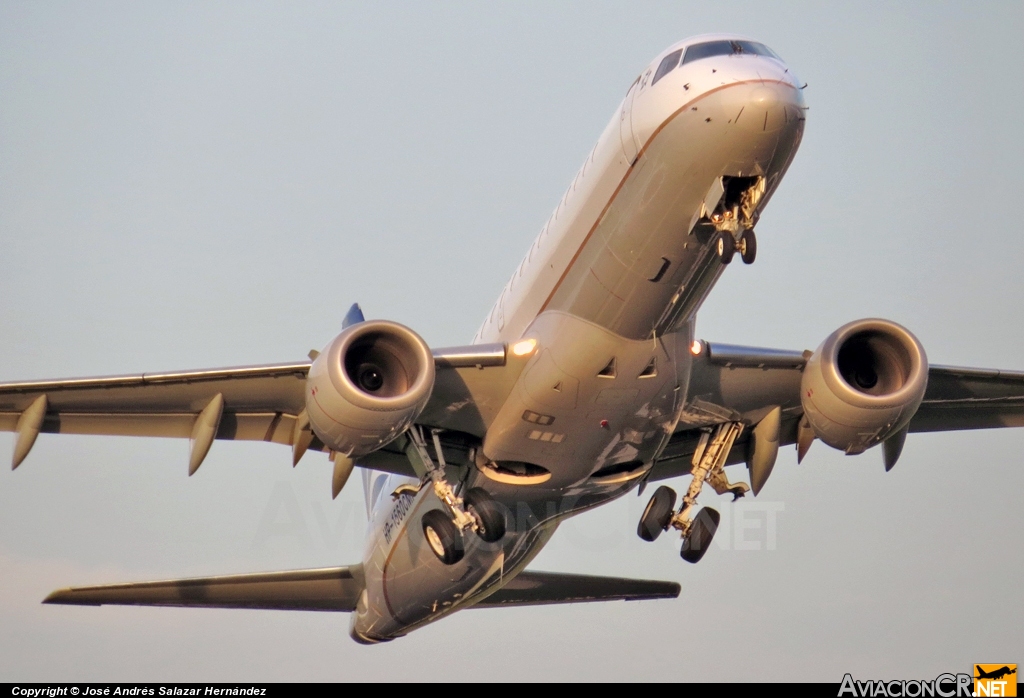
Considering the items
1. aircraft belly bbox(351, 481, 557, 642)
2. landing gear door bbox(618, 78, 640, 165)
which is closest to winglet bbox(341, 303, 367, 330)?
aircraft belly bbox(351, 481, 557, 642)

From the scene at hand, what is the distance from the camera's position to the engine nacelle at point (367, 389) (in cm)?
1748

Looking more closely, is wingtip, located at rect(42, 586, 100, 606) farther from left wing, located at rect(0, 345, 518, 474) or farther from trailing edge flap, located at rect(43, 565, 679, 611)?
left wing, located at rect(0, 345, 518, 474)

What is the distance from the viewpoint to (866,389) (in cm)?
2002

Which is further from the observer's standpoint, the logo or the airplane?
the logo

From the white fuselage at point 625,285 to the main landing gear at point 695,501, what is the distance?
2.64ft

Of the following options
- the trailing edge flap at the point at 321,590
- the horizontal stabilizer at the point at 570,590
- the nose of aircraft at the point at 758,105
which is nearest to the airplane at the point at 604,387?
the nose of aircraft at the point at 758,105

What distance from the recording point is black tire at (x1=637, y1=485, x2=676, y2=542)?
20.6m

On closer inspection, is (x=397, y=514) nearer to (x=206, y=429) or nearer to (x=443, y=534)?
(x=443, y=534)

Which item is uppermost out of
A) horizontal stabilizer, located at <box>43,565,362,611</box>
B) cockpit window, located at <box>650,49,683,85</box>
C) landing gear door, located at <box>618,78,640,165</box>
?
cockpit window, located at <box>650,49,683,85</box>

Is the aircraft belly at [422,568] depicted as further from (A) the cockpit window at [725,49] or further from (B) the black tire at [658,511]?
(A) the cockpit window at [725,49]

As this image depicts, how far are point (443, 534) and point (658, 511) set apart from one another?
3.46 metres

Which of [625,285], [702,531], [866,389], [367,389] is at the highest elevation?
[625,285]

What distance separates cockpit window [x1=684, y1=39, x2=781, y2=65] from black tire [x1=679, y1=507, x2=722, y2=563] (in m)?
7.89

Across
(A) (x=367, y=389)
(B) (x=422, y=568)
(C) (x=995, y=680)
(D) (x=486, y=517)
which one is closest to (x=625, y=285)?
(A) (x=367, y=389)
